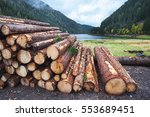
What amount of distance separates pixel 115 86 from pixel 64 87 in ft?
6.14

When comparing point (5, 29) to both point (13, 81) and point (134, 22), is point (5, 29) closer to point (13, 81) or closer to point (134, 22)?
point (13, 81)

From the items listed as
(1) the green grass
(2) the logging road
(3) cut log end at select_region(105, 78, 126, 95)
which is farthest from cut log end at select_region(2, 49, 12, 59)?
(1) the green grass

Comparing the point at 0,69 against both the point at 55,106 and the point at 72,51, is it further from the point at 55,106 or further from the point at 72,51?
the point at 72,51

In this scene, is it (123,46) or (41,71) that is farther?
(123,46)

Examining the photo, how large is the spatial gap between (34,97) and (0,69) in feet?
6.58

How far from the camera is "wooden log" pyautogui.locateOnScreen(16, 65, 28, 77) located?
9.29 metres

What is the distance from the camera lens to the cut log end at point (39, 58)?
9086 millimetres

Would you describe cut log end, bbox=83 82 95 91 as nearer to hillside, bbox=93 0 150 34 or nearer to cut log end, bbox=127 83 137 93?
cut log end, bbox=127 83 137 93

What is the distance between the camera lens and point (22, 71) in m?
9.34

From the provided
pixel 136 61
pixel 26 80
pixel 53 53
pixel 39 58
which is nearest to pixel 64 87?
pixel 53 53

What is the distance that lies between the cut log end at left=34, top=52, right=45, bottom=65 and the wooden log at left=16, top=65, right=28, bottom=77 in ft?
1.95

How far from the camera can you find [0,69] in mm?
9469

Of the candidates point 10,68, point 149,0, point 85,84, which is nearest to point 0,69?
point 10,68

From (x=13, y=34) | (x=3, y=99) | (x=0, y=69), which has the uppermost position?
(x=13, y=34)
